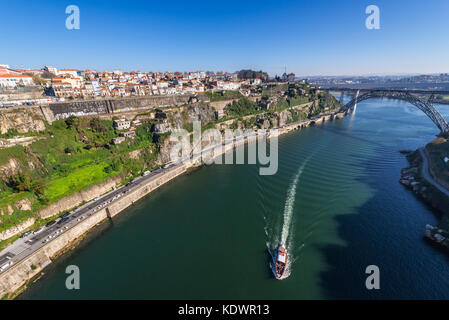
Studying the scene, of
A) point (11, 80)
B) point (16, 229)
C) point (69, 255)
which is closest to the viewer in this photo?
point (69, 255)

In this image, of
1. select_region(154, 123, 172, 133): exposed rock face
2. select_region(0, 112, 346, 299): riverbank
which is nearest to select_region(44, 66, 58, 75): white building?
select_region(154, 123, 172, 133): exposed rock face

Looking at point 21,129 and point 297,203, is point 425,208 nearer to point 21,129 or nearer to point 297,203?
point 297,203

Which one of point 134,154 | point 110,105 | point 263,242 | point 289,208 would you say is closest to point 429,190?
point 289,208

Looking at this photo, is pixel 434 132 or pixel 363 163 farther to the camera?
pixel 434 132

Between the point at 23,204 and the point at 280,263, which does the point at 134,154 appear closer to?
the point at 23,204

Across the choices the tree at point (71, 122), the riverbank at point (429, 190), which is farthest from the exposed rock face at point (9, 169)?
the riverbank at point (429, 190)

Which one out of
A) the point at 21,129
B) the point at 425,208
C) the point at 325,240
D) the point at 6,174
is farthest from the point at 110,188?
the point at 425,208
